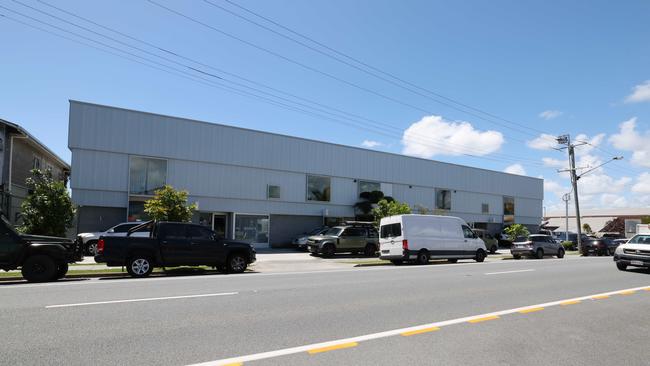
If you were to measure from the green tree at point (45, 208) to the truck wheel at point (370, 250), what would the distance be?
49.9ft

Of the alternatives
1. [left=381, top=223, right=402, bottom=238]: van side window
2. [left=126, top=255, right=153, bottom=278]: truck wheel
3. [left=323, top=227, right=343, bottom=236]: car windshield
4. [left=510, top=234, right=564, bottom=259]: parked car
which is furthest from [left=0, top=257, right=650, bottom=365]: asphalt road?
[left=510, top=234, right=564, bottom=259]: parked car

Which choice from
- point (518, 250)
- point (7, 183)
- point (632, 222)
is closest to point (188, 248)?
point (7, 183)

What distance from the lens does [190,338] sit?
5.80m

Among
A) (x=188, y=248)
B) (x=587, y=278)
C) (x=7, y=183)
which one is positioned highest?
(x=7, y=183)

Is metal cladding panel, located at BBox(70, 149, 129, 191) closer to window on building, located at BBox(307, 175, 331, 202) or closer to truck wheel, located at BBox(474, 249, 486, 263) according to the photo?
window on building, located at BBox(307, 175, 331, 202)

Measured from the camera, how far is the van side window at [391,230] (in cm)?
2032

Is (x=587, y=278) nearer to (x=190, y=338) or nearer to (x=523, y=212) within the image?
(x=190, y=338)

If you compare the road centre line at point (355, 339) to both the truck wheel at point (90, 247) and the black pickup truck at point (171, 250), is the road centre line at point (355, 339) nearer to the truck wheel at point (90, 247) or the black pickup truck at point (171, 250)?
the black pickup truck at point (171, 250)

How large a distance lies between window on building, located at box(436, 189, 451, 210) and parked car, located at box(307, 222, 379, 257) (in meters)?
16.1

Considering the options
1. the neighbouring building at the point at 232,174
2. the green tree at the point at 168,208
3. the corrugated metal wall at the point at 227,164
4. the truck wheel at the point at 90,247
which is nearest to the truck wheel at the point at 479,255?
the neighbouring building at the point at 232,174

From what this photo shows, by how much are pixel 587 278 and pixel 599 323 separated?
8.08 meters

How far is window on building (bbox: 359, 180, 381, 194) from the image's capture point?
35156 mm

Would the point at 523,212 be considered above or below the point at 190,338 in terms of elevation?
above

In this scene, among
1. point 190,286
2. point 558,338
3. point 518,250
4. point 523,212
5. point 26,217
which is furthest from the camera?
point 523,212
